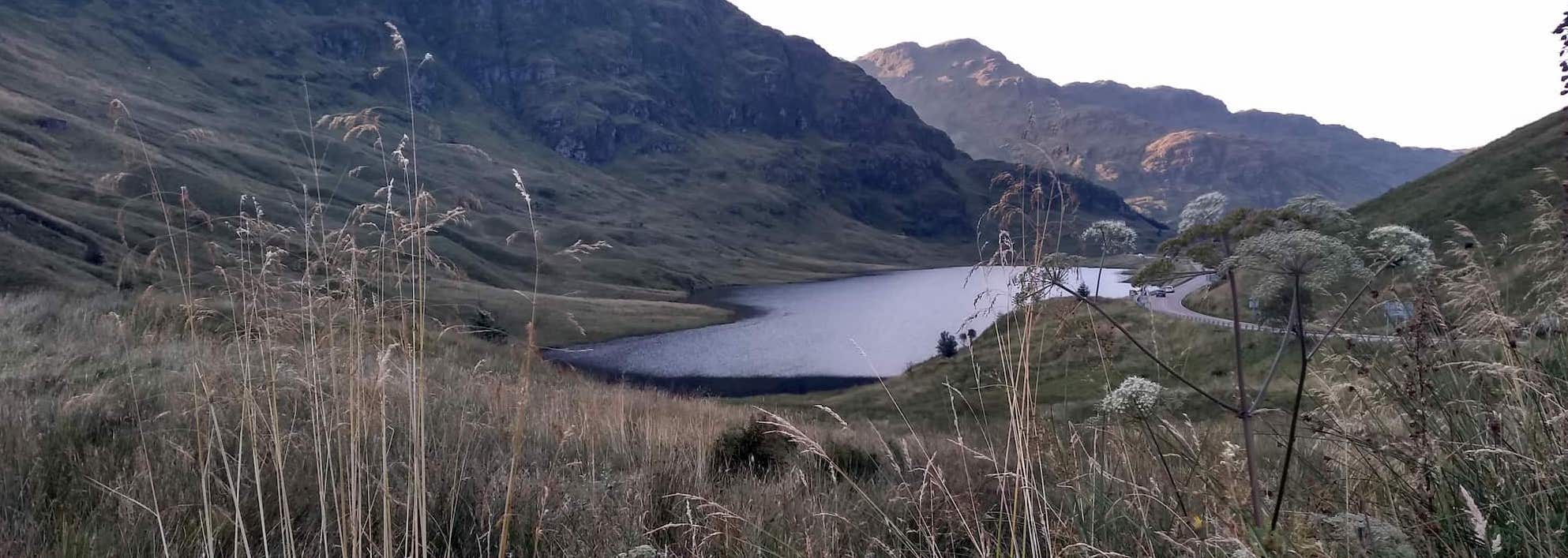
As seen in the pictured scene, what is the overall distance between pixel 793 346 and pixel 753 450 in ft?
252

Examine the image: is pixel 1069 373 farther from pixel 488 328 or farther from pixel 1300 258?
pixel 1300 258

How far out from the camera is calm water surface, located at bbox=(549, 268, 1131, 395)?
6681 cm

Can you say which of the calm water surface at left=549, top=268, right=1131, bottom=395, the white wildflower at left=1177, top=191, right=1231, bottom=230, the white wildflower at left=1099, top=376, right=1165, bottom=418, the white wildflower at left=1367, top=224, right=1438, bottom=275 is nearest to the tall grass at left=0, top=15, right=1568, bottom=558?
the white wildflower at left=1099, top=376, right=1165, bottom=418

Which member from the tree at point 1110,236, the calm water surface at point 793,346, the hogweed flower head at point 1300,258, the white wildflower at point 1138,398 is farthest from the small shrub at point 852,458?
the calm water surface at point 793,346

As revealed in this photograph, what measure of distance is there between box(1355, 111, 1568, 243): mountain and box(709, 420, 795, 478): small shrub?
39.1 m

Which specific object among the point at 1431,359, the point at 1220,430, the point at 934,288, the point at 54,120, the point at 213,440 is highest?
the point at 54,120

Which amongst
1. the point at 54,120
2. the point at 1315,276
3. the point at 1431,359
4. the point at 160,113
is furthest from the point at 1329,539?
the point at 160,113

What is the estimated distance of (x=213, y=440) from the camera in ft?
17.5

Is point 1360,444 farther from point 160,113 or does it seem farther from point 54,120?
point 160,113

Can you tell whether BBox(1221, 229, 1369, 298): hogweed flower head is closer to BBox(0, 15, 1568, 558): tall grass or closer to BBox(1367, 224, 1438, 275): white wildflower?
BBox(0, 15, 1568, 558): tall grass

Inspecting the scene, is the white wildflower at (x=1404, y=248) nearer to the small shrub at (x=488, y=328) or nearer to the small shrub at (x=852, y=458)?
the small shrub at (x=852, y=458)

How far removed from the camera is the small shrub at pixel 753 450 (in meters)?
6.90

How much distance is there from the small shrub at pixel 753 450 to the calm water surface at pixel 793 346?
3358 cm

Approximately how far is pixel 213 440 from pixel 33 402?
201 centimetres
